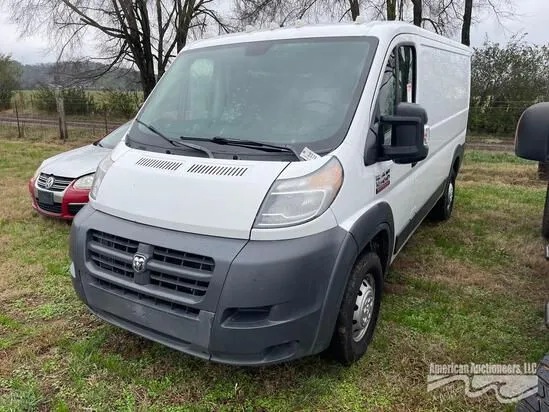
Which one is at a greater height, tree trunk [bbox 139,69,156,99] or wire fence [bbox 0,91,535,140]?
tree trunk [bbox 139,69,156,99]

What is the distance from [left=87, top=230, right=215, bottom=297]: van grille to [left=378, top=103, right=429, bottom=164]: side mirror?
1.36 m

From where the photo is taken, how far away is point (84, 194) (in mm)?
5484

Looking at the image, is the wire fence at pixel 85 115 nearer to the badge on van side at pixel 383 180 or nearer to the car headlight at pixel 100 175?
the car headlight at pixel 100 175

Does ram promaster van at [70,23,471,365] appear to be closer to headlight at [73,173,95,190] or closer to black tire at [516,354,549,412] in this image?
black tire at [516,354,549,412]

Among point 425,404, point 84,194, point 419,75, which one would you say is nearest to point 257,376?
point 425,404

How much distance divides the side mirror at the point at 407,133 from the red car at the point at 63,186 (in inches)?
149

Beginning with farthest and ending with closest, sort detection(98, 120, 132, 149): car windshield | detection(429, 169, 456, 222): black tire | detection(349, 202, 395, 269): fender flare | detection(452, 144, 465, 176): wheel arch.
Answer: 1. detection(98, 120, 132, 149): car windshield
2. detection(452, 144, 465, 176): wheel arch
3. detection(429, 169, 456, 222): black tire
4. detection(349, 202, 395, 269): fender flare

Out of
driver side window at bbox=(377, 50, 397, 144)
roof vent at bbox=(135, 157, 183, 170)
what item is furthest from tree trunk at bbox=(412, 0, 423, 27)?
roof vent at bbox=(135, 157, 183, 170)

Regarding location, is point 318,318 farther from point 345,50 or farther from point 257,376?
point 345,50

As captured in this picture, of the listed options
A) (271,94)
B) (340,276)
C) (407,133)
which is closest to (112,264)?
(340,276)

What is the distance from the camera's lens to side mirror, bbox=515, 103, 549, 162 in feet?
7.02

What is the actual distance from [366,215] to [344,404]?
1.11 m

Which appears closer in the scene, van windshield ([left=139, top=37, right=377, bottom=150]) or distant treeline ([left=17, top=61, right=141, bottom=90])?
van windshield ([left=139, top=37, right=377, bottom=150])

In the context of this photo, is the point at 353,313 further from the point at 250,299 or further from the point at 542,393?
the point at 542,393
